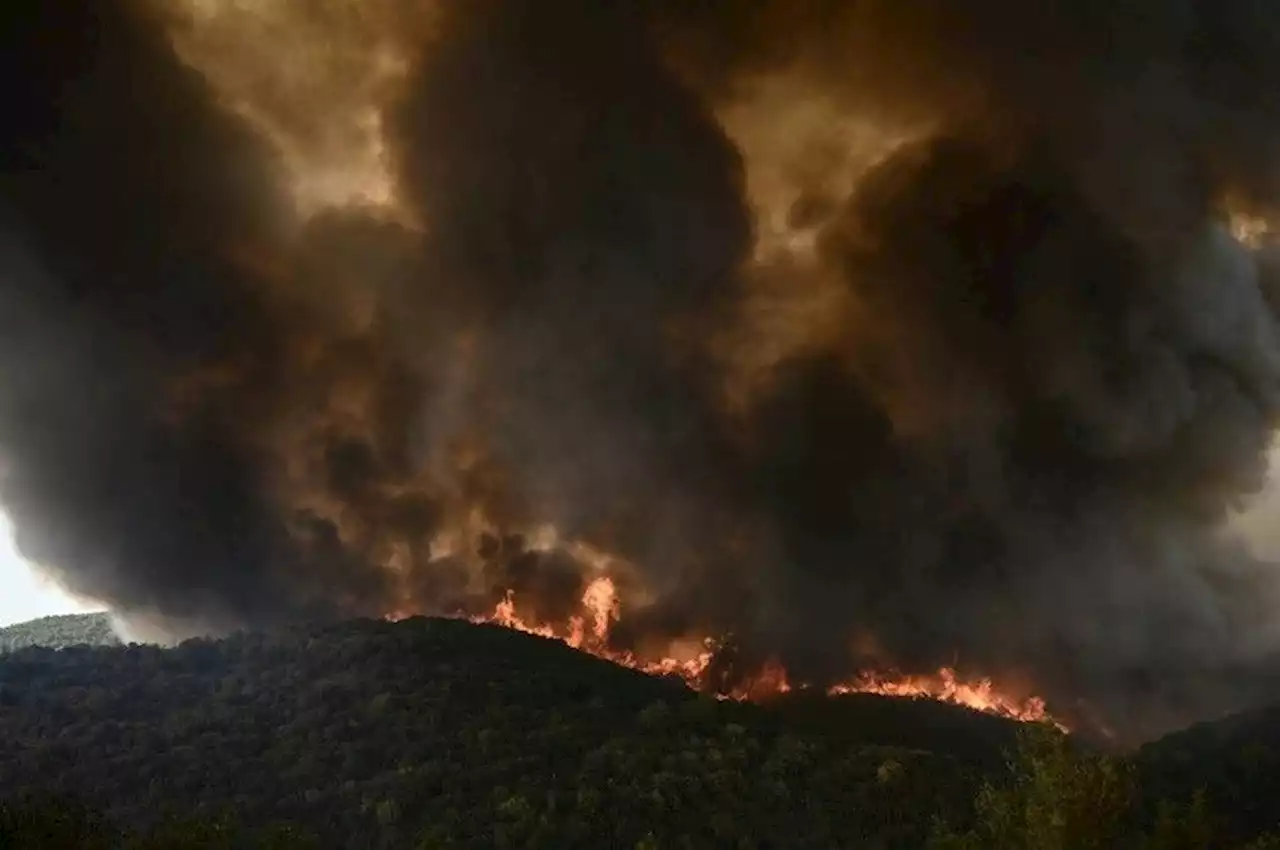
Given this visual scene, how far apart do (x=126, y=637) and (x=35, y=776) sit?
119ft

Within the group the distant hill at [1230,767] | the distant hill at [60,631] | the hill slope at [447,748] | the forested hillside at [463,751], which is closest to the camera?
the forested hillside at [463,751]

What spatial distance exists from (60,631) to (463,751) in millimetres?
73780

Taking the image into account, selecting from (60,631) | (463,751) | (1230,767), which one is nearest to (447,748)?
(463,751)

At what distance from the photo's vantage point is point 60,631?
110062 mm

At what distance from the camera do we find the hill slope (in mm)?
47062

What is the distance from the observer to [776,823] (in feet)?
160

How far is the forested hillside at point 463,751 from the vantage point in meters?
46.2

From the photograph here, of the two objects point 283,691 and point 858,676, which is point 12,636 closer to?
point 283,691

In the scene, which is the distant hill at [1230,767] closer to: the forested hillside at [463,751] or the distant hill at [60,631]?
the forested hillside at [463,751]

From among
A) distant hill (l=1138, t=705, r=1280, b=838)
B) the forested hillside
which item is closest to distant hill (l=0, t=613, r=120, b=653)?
the forested hillside

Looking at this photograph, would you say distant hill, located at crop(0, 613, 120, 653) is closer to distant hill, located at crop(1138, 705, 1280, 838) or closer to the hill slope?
the hill slope

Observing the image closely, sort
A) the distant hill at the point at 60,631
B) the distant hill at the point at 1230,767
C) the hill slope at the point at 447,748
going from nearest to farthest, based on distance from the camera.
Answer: the hill slope at the point at 447,748 → the distant hill at the point at 1230,767 → the distant hill at the point at 60,631

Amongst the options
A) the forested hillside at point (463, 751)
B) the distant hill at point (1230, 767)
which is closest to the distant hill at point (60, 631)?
the forested hillside at point (463, 751)

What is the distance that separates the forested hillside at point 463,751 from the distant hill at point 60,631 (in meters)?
32.0
